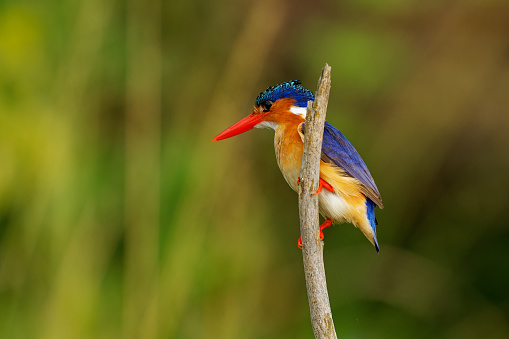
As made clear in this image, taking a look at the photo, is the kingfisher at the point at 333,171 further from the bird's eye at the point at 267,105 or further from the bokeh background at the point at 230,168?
the bokeh background at the point at 230,168

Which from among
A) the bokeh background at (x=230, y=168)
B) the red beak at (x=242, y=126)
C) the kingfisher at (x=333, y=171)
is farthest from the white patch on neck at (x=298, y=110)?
the bokeh background at (x=230, y=168)

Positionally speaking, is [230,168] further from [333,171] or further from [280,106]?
[333,171]

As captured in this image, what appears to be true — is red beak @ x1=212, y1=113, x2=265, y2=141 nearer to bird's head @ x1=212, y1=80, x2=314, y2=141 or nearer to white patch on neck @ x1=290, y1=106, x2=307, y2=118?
bird's head @ x1=212, y1=80, x2=314, y2=141

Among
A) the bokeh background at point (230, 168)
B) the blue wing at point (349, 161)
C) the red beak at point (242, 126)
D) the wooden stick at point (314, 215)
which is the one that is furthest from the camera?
the bokeh background at point (230, 168)

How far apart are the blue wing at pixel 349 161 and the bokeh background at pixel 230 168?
76 centimetres

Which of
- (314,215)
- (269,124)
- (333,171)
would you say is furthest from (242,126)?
(314,215)

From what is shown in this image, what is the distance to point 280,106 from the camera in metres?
1.86

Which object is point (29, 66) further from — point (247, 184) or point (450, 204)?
point (450, 204)

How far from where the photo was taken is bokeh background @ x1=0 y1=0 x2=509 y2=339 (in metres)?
2.13

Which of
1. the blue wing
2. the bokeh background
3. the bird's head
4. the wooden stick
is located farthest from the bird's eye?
the wooden stick

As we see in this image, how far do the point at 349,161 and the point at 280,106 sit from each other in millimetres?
374

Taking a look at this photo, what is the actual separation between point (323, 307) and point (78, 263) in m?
1.19

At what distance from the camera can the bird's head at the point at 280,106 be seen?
1831 millimetres

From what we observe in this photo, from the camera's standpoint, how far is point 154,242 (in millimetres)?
2148
